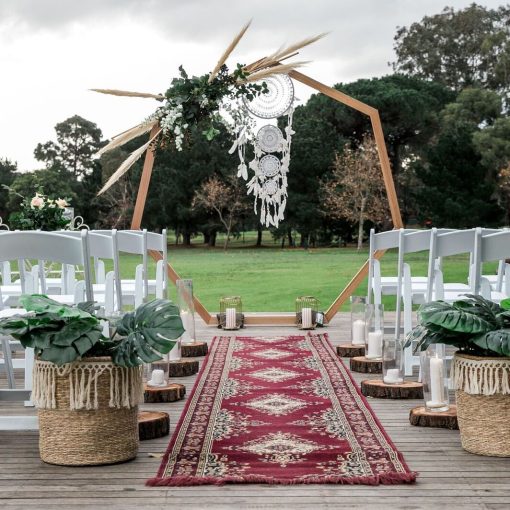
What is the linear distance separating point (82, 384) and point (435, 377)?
58.5 inches

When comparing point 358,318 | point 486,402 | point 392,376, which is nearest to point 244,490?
point 486,402

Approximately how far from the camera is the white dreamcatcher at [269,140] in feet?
24.0

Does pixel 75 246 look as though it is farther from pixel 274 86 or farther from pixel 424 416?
pixel 274 86

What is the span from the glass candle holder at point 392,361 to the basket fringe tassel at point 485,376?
3.43 ft

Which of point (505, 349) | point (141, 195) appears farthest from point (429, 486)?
point (141, 195)

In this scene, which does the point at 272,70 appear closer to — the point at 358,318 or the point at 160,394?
the point at 358,318

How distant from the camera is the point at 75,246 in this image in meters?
3.20

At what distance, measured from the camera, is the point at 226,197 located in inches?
1027

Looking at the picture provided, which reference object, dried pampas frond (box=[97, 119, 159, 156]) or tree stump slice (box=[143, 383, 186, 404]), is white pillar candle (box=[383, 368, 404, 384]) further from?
dried pampas frond (box=[97, 119, 159, 156])

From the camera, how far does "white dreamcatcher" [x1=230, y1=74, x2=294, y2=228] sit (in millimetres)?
7320

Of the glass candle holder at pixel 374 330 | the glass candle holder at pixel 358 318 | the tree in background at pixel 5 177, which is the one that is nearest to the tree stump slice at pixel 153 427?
the glass candle holder at pixel 374 330

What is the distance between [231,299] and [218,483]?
17.7ft

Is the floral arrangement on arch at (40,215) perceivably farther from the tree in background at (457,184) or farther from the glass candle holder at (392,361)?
the tree in background at (457,184)

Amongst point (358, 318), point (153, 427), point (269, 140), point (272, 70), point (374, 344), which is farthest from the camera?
point (269, 140)
